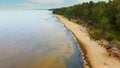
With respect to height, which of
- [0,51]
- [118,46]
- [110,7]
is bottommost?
[0,51]

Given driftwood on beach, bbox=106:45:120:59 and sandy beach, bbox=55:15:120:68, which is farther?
driftwood on beach, bbox=106:45:120:59

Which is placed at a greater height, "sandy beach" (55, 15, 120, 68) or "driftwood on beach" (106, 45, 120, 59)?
"driftwood on beach" (106, 45, 120, 59)

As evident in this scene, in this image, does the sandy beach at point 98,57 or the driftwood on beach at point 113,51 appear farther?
the driftwood on beach at point 113,51

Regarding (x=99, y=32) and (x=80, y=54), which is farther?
(x=99, y=32)

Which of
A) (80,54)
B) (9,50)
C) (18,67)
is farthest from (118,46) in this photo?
(9,50)

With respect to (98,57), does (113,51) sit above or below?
above

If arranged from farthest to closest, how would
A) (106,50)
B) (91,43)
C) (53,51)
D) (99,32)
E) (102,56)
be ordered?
(99,32), (91,43), (53,51), (106,50), (102,56)

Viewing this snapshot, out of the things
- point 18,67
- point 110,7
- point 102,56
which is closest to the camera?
point 18,67

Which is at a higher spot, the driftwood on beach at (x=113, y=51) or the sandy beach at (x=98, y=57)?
the driftwood on beach at (x=113, y=51)

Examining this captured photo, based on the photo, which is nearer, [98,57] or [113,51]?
[98,57]

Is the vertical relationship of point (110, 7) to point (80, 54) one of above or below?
above

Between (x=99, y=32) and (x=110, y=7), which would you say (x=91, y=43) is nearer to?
(x=99, y=32)
